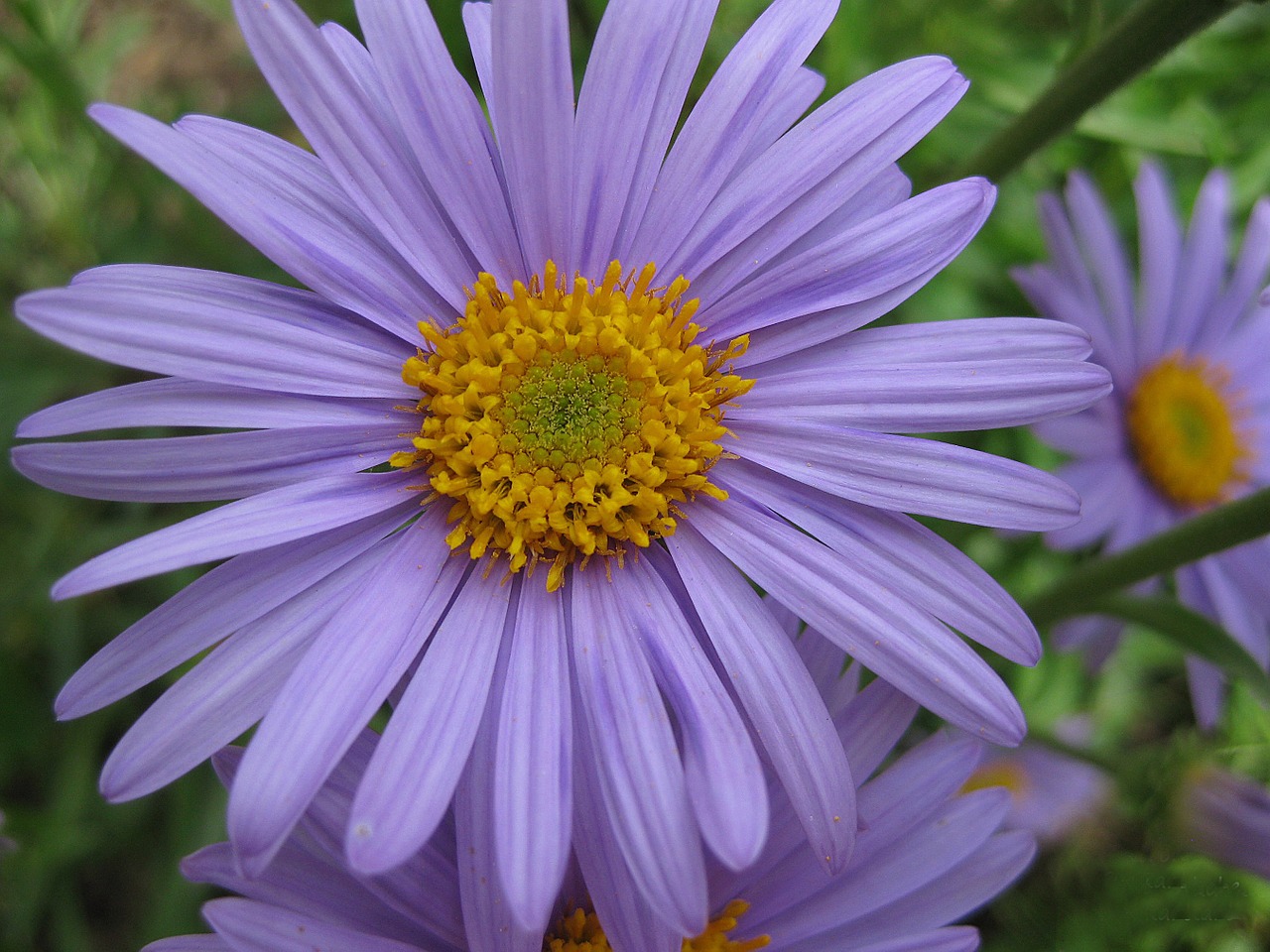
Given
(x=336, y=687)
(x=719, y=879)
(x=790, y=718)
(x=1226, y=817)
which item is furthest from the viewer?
(x=1226, y=817)

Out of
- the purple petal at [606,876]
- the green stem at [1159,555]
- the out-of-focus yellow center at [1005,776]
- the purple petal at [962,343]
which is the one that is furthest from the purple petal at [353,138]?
the out-of-focus yellow center at [1005,776]

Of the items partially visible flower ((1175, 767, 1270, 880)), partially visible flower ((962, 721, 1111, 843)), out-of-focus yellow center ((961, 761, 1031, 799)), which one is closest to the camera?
partially visible flower ((1175, 767, 1270, 880))

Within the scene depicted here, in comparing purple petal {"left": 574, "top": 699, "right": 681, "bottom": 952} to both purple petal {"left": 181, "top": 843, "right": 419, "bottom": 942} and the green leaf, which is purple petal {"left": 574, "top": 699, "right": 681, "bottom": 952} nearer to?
purple petal {"left": 181, "top": 843, "right": 419, "bottom": 942}

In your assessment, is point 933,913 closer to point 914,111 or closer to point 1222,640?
point 1222,640

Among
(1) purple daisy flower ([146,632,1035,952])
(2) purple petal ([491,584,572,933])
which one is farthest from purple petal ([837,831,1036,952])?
(2) purple petal ([491,584,572,933])

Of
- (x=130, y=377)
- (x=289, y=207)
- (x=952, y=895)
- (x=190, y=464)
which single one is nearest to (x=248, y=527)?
(x=190, y=464)

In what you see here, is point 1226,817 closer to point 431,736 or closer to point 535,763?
point 535,763
